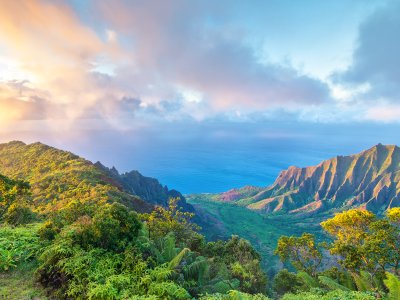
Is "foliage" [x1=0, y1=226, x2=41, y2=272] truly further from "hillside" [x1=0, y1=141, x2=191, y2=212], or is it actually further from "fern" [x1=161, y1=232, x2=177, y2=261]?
"hillside" [x1=0, y1=141, x2=191, y2=212]

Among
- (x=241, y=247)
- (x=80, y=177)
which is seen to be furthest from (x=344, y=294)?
(x=80, y=177)

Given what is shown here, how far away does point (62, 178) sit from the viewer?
4888 centimetres

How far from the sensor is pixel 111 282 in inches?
385

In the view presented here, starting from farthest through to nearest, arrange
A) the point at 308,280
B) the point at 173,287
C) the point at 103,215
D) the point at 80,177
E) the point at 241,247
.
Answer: the point at 80,177 < the point at 241,247 < the point at 308,280 < the point at 103,215 < the point at 173,287

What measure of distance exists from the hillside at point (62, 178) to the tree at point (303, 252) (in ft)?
63.8

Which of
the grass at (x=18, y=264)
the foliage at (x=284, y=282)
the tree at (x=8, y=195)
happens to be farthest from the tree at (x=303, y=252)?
the tree at (x=8, y=195)

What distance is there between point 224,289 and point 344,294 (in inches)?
191

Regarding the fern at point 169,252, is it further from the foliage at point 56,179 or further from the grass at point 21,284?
the foliage at point 56,179

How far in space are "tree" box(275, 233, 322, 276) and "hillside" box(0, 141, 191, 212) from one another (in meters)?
19.5

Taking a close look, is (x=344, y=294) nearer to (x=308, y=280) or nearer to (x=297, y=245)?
(x=308, y=280)

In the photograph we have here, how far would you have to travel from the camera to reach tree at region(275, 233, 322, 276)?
82.1ft

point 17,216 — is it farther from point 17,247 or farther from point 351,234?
point 351,234

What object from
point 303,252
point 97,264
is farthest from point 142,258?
point 303,252

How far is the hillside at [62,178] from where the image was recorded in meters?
38.8
